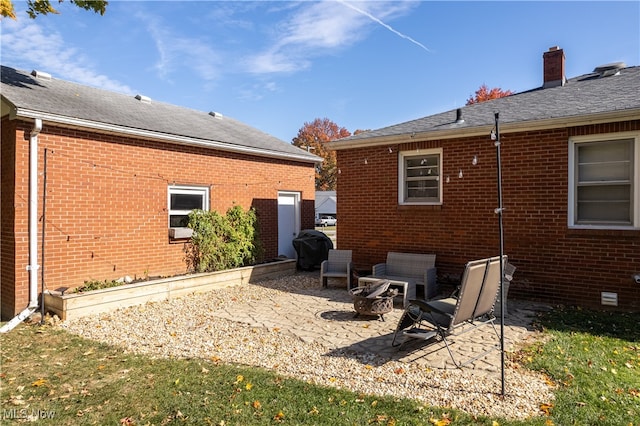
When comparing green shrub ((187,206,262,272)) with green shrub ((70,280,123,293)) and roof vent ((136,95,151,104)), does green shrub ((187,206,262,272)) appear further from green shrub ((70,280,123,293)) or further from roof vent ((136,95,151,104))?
roof vent ((136,95,151,104))

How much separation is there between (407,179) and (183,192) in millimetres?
5783

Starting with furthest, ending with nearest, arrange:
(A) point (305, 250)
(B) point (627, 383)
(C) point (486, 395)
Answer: (A) point (305, 250) < (B) point (627, 383) < (C) point (486, 395)

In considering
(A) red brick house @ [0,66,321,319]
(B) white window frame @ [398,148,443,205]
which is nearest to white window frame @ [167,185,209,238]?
(A) red brick house @ [0,66,321,319]

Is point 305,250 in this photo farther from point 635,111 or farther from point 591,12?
point 591,12

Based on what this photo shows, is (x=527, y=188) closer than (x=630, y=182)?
No

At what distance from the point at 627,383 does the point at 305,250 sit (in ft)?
29.4

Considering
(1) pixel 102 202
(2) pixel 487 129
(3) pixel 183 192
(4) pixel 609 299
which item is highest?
(2) pixel 487 129

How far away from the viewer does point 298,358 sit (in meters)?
5.06

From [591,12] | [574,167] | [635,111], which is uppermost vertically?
[591,12]

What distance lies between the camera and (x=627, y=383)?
416 cm

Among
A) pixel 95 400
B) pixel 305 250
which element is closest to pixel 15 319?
pixel 95 400

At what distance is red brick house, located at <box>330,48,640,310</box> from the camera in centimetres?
712

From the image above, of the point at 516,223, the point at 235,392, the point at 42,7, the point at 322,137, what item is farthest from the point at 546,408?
the point at 322,137

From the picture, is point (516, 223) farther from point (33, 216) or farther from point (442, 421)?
point (33, 216)
